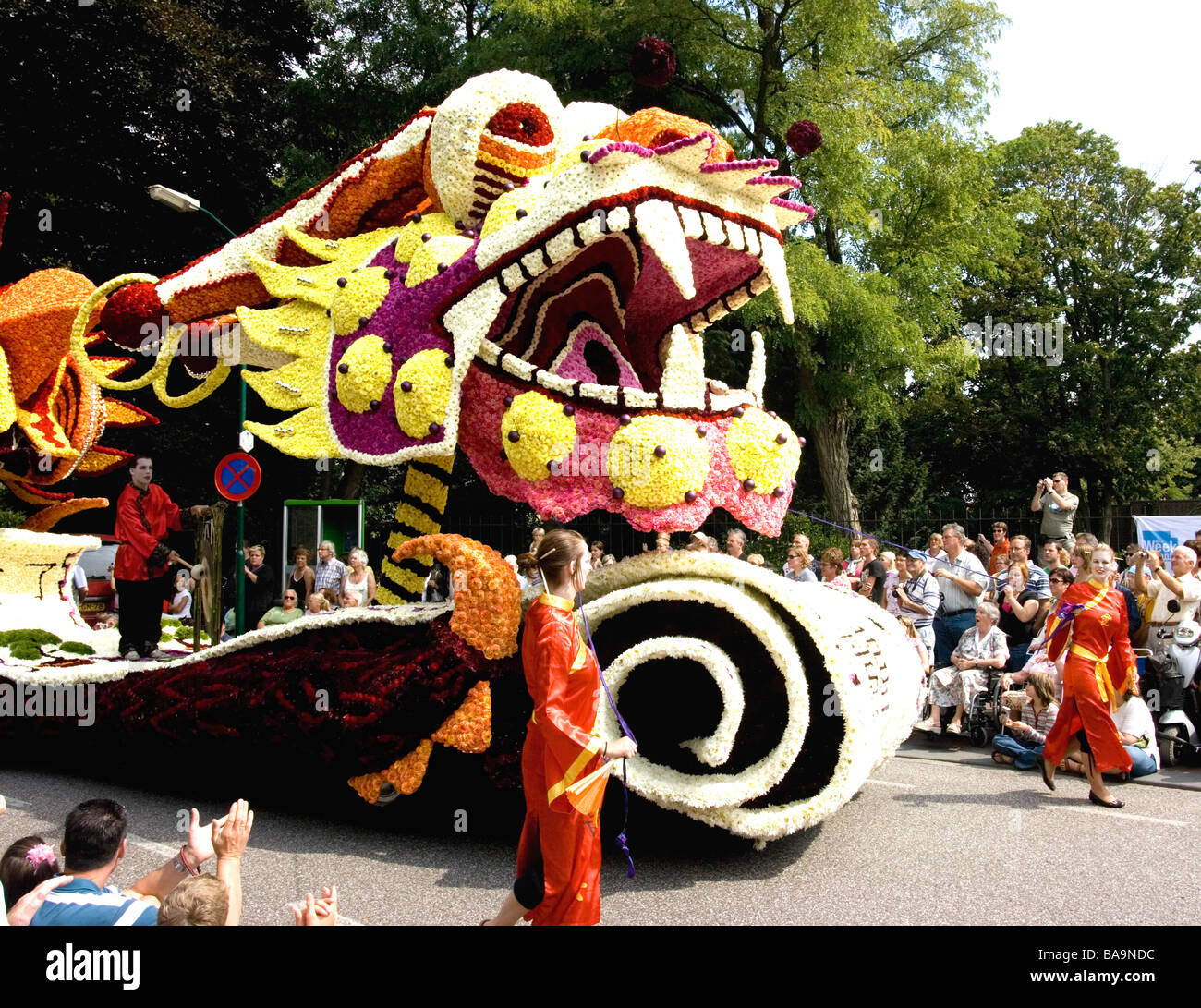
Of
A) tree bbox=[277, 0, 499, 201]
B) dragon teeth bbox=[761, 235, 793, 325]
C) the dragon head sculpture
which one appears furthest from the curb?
tree bbox=[277, 0, 499, 201]

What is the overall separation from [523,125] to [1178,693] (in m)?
6.19

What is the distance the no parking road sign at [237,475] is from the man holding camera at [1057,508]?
7.30 meters

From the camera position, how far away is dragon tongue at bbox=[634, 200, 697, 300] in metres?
4.84

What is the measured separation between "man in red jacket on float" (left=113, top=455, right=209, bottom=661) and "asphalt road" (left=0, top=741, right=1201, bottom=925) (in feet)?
3.69

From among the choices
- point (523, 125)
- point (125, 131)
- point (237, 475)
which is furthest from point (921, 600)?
point (125, 131)

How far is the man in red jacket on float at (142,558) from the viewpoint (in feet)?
24.1

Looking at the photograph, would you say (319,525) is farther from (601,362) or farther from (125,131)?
(125,131)

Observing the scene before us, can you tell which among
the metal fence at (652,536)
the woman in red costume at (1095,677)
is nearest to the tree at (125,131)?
the metal fence at (652,536)

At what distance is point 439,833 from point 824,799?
2.10 metres

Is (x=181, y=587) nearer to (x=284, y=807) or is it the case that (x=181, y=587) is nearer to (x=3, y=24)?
(x=284, y=807)

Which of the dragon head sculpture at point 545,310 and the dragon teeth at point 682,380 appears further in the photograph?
the dragon teeth at point 682,380

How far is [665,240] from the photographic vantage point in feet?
15.9

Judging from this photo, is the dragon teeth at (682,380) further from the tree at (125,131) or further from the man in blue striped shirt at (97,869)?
the tree at (125,131)
